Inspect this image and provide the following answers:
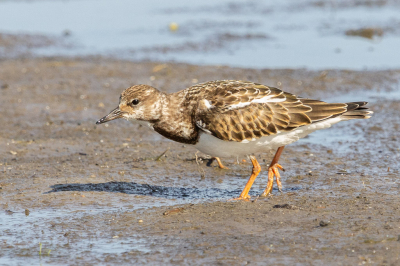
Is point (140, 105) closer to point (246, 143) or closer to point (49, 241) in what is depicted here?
point (246, 143)

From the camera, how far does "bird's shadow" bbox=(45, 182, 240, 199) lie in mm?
7199

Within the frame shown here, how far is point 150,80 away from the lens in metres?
12.7

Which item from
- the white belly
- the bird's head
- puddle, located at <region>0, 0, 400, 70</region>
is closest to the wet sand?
the white belly

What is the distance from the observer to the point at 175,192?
733cm

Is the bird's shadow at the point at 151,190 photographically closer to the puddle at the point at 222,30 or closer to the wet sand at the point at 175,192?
the wet sand at the point at 175,192

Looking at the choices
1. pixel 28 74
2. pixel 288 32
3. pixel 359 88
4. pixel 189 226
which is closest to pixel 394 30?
pixel 288 32

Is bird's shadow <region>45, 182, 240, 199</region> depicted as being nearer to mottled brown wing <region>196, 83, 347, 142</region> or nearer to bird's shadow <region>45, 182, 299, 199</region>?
bird's shadow <region>45, 182, 299, 199</region>

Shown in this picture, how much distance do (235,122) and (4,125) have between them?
5.07 meters

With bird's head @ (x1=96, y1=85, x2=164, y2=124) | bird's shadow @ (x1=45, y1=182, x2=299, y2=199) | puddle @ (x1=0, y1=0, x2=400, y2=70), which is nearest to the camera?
bird's head @ (x1=96, y1=85, x2=164, y2=124)

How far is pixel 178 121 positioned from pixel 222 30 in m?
11.0

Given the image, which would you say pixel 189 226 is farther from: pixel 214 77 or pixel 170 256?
pixel 214 77

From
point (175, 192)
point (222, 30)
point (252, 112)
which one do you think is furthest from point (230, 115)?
point (222, 30)

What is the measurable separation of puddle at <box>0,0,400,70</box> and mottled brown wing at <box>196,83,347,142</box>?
6874 millimetres

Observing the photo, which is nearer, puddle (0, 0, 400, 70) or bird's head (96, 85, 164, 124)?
bird's head (96, 85, 164, 124)
